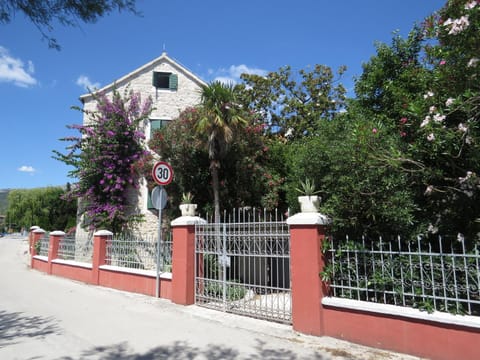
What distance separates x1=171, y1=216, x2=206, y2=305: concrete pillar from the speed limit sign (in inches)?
49.6

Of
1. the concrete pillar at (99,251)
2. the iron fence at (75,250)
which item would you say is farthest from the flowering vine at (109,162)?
the concrete pillar at (99,251)

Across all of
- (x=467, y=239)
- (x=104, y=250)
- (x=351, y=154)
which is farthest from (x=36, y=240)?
(x=467, y=239)

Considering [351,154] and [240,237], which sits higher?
[351,154]

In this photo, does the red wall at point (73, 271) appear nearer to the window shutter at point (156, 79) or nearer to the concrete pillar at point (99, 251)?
the concrete pillar at point (99, 251)

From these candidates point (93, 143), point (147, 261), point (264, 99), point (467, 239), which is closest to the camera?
point (467, 239)

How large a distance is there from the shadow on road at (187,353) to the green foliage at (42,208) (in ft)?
89.0

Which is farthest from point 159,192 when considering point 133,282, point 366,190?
point 366,190

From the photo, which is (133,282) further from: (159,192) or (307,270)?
(307,270)

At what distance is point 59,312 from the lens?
743 cm

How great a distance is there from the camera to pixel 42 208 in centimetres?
3916

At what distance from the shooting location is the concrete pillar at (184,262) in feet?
25.1

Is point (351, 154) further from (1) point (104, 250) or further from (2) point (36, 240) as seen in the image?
(2) point (36, 240)

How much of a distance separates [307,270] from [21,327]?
540cm

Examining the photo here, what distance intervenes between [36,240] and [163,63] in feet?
34.3
